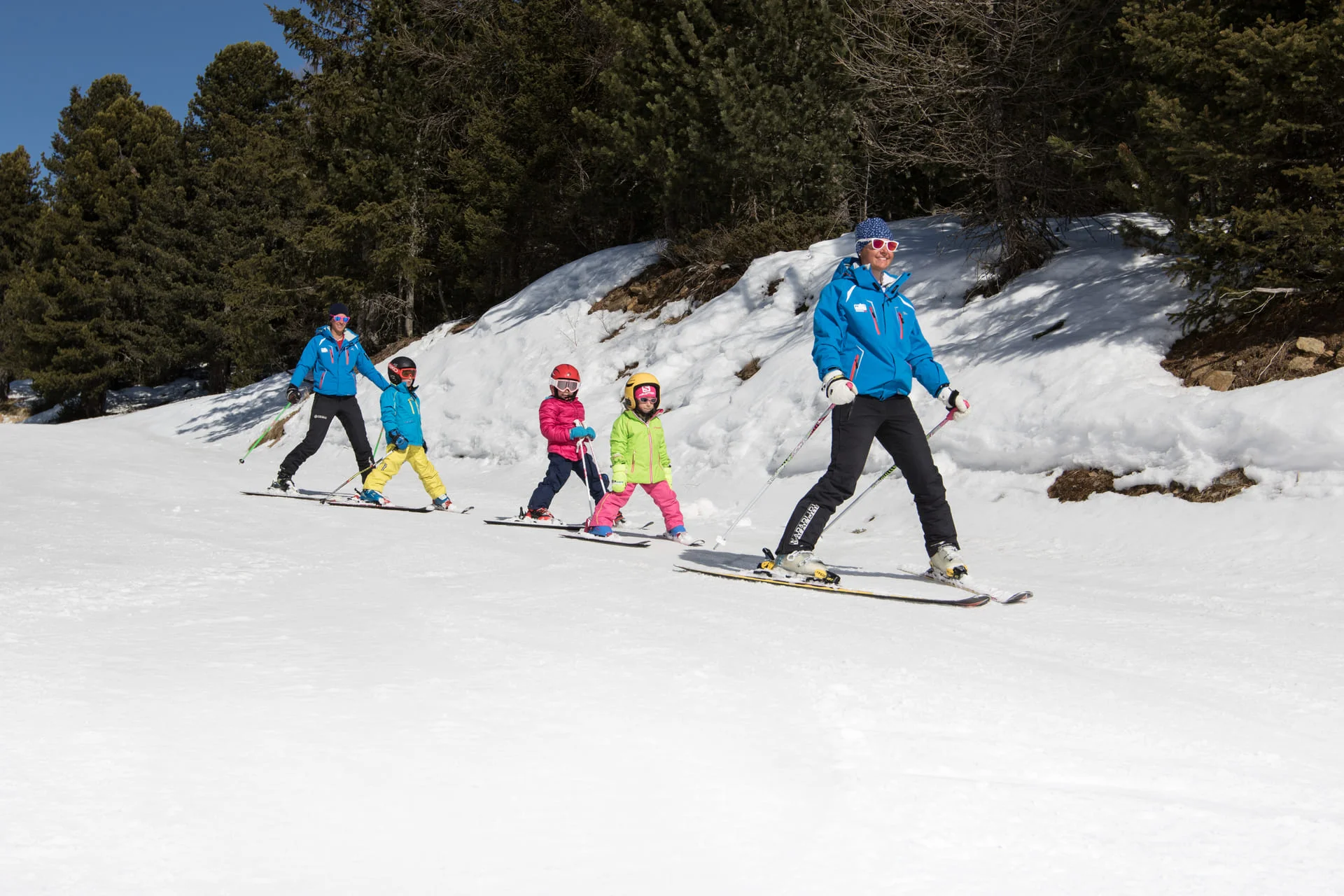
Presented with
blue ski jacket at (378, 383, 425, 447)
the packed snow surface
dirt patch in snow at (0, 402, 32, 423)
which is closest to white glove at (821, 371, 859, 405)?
the packed snow surface

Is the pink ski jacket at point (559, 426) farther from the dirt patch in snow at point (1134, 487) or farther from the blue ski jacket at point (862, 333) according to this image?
the dirt patch in snow at point (1134, 487)

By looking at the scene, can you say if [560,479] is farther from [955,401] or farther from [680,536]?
[955,401]

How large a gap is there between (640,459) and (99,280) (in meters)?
35.2

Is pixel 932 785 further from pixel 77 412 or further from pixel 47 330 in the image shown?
pixel 77 412

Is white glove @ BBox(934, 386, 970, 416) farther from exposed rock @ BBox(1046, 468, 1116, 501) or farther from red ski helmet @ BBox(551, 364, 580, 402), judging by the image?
red ski helmet @ BBox(551, 364, 580, 402)

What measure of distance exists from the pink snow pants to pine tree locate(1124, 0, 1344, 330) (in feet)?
16.1

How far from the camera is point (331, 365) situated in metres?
11.5

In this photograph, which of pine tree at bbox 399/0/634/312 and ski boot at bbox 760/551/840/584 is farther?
pine tree at bbox 399/0/634/312

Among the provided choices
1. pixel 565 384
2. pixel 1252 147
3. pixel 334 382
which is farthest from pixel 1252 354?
pixel 334 382

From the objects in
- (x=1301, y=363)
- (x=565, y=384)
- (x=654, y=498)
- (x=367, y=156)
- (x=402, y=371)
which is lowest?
(x=654, y=498)

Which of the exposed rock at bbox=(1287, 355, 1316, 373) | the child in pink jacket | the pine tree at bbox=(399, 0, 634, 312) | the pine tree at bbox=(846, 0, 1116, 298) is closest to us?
the exposed rock at bbox=(1287, 355, 1316, 373)

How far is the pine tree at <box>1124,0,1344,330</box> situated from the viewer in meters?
7.75

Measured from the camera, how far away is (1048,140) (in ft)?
34.1

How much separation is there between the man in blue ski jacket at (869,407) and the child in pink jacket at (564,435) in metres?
3.99
